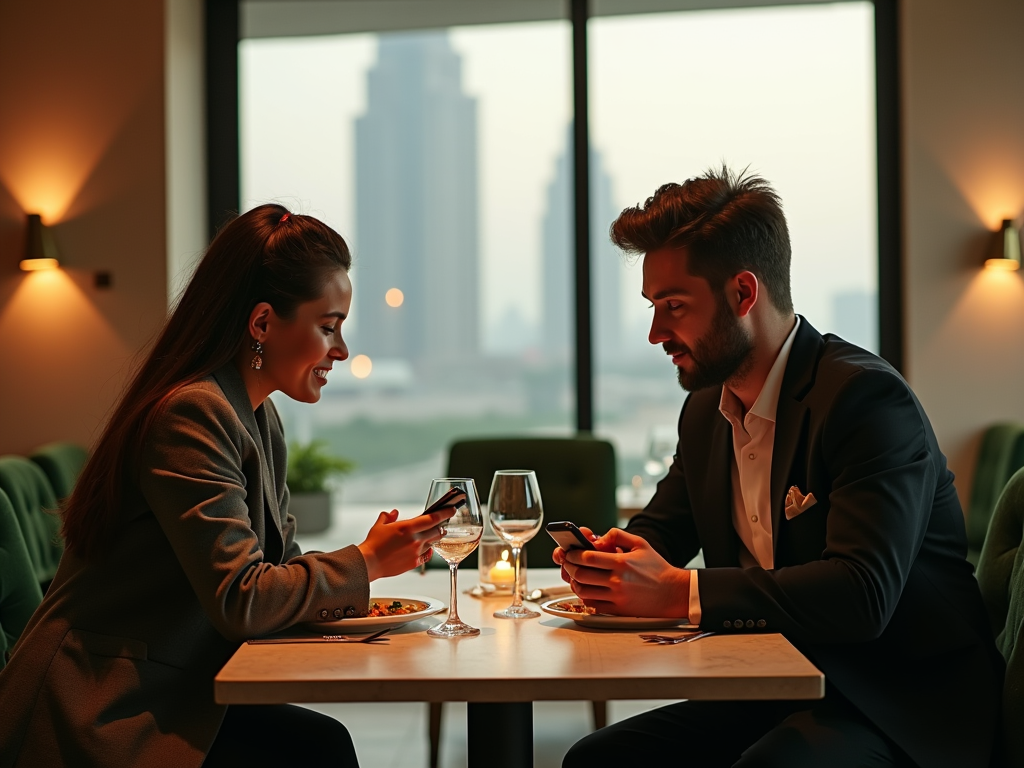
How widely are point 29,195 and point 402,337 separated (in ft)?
5.59

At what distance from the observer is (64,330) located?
4312mm

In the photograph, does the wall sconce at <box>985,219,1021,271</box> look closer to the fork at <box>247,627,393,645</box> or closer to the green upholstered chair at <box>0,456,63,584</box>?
the fork at <box>247,627,393,645</box>

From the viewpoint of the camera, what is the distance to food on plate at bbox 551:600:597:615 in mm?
1674

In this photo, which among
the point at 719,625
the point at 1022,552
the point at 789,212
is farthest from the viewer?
the point at 789,212

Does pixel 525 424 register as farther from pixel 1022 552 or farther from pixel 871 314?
pixel 1022 552

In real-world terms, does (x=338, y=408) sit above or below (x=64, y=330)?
below

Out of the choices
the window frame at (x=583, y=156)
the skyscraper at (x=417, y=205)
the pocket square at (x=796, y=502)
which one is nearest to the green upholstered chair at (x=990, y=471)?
the window frame at (x=583, y=156)

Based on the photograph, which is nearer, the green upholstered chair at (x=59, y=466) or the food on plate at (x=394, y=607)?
the food on plate at (x=394, y=607)

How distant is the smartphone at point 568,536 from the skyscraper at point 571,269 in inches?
117

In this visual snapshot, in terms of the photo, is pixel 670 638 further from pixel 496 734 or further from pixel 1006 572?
pixel 1006 572

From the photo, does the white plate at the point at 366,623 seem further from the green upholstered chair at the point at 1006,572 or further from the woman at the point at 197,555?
the green upholstered chair at the point at 1006,572

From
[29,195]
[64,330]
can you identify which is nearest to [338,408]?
[64,330]

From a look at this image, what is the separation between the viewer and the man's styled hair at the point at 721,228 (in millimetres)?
1874

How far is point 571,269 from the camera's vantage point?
4.54 meters
